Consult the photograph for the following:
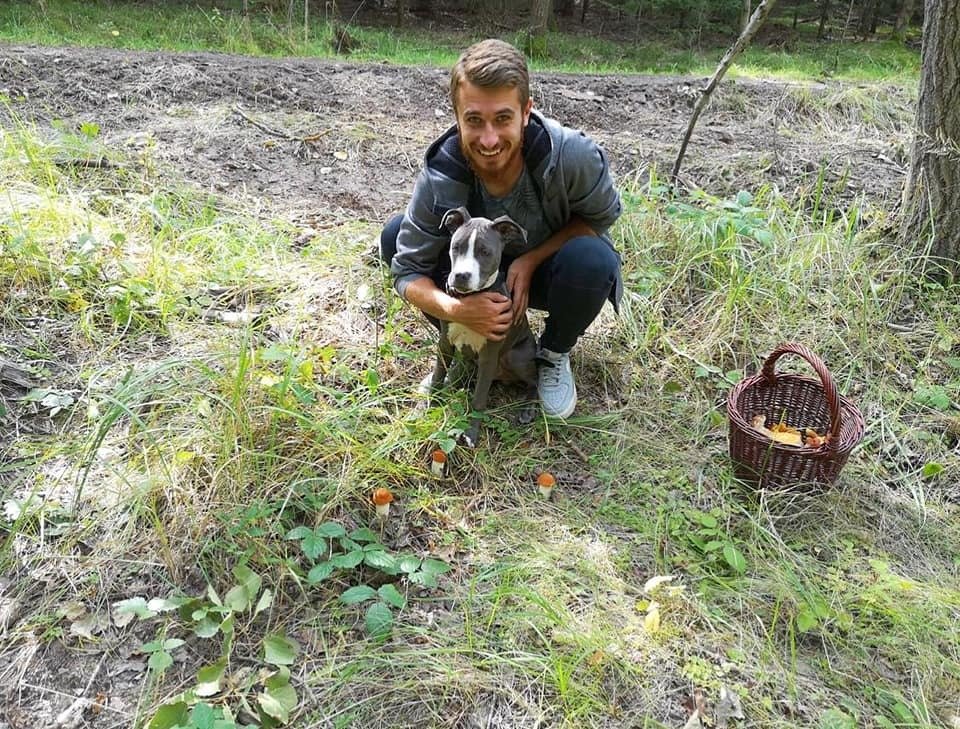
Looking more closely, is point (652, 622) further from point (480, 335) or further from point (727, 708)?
point (480, 335)

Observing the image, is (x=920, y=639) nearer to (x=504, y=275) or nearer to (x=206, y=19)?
(x=504, y=275)

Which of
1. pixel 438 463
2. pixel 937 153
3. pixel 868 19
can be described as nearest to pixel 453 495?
pixel 438 463

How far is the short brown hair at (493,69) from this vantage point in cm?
187

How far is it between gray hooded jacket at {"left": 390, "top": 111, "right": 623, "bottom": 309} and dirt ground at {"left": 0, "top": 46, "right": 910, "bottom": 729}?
1424 millimetres

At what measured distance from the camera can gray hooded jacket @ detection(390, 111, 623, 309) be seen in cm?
212

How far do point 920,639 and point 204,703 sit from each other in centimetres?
173

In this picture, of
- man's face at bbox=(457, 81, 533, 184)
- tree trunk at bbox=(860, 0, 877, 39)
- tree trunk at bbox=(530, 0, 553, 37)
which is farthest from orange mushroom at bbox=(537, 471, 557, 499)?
tree trunk at bbox=(860, 0, 877, 39)

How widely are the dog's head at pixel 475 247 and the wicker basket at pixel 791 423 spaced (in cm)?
88

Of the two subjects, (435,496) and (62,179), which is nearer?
(435,496)

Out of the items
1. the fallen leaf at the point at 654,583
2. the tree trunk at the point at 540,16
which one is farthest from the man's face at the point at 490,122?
the tree trunk at the point at 540,16

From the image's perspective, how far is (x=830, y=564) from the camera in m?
2.04

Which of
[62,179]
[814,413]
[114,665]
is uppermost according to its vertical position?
A: [62,179]

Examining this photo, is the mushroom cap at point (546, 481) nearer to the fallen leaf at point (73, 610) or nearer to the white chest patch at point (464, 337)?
the white chest patch at point (464, 337)

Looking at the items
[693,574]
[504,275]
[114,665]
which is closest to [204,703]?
[114,665]
